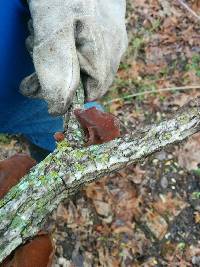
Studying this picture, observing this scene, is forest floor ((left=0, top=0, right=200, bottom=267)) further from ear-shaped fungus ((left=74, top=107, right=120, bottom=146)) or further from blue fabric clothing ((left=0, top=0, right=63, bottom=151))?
ear-shaped fungus ((left=74, top=107, right=120, bottom=146))

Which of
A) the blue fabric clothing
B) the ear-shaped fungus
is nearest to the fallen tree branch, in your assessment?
the ear-shaped fungus

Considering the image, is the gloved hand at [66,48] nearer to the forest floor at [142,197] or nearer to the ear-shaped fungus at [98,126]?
the ear-shaped fungus at [98,126]

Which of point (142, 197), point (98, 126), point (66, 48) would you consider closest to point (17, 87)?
point (66, 48)

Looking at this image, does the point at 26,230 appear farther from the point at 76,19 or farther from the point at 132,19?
the point at 132,19

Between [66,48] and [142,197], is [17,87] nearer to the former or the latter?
[66,48]

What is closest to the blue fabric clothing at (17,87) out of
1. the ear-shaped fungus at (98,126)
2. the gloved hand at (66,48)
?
the gloved hand at (66,48)

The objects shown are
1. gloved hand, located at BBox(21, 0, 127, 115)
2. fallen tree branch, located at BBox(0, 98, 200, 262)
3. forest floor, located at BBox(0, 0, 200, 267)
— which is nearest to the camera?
fallen tree branch, located at BBox(0, 98, 200, 262)

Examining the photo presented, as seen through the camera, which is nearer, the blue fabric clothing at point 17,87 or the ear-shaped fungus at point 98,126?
the ear-shaped fungus at point 98,126
